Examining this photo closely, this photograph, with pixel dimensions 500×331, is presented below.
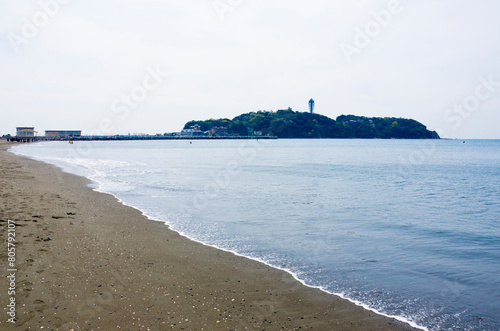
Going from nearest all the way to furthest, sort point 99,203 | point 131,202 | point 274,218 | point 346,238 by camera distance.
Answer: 1. point 346,238
2. point 274,218
3. point 99,203
4. point 131,202

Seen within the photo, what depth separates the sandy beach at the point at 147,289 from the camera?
6.14 metres

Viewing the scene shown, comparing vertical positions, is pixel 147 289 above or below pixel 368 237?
above

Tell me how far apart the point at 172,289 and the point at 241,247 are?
12.8ft

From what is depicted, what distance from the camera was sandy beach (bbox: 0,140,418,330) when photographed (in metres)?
6.14

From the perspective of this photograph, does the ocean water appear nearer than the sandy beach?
No

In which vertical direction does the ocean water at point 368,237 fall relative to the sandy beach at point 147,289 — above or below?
below

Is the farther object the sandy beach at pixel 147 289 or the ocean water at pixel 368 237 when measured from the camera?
the ocean water at pixel 368 237

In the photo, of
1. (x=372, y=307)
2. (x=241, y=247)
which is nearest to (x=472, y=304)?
(x=372, y=307)

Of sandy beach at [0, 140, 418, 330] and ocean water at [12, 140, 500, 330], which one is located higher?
sandy beach at [0, 140, 418, 330]

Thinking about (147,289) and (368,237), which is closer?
(147,289)

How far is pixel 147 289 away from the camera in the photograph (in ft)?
24.1

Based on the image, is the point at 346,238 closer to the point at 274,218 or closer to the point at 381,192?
the point at 274,218

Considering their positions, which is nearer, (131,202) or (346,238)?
(346,238)

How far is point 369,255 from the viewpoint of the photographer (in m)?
10.8
